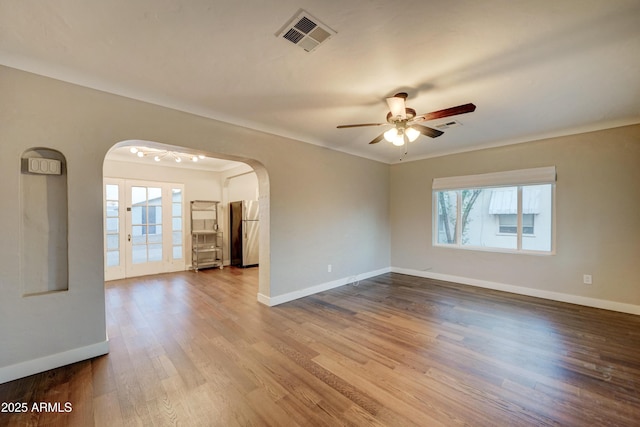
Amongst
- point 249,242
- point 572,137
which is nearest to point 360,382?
point 572,137

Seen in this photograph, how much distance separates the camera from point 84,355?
235 cm

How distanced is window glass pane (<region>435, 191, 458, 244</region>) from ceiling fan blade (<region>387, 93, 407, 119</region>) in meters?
3.13

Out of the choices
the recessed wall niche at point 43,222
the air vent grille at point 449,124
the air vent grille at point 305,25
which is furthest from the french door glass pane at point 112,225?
the air vent grille at point 449,124

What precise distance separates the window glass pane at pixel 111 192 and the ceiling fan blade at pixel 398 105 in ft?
18.6

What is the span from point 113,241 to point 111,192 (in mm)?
1009

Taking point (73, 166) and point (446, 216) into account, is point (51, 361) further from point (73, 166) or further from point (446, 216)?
point (446, 216)

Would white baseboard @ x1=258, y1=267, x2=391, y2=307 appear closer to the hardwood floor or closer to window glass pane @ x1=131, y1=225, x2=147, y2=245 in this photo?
the hardwood floor

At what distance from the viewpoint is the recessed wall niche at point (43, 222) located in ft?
7.11

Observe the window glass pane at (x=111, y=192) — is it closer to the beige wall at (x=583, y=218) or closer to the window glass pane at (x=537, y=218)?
the beige wall at (x=583, y=218)

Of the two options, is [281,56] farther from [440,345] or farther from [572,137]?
[572,137]

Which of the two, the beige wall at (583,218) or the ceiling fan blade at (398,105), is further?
the beige wall at (583,218)

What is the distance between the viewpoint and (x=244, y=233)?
A: 21.9 feet

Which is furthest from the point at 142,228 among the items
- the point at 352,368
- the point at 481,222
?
the point at 481,222

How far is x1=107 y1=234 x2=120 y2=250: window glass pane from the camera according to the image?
519 centimetres
